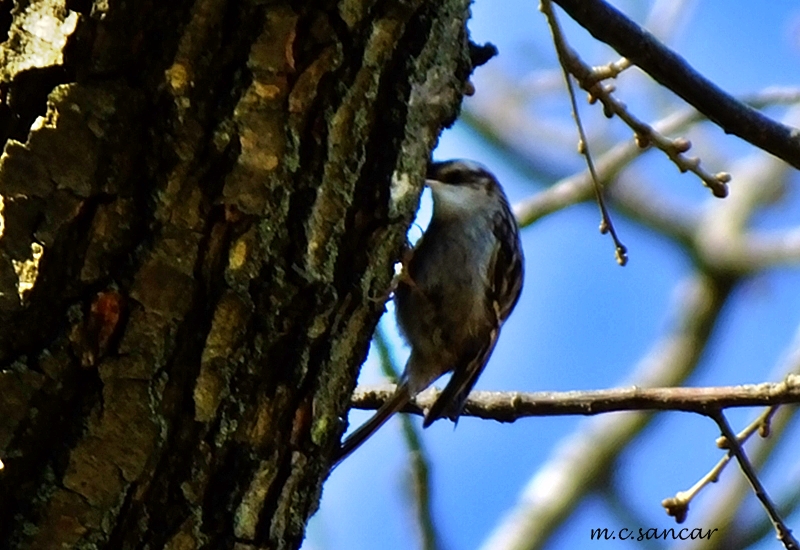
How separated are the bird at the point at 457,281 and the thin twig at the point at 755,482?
50 centimetres

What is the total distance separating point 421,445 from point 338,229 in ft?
3.10

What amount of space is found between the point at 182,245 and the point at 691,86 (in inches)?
36.1

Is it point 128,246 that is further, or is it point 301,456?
point 301,456

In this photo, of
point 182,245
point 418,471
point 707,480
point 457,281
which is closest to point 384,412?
point 418,471

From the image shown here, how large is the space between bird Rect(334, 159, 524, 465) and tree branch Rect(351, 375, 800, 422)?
102mm

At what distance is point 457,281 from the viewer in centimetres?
204

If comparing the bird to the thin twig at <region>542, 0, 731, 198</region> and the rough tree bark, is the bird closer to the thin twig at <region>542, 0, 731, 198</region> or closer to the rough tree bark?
the thin twig at <region>542, 0, 731, 198</region>

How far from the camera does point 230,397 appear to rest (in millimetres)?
1008

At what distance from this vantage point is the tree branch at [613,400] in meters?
1.56

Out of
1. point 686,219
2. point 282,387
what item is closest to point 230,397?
point 282,387

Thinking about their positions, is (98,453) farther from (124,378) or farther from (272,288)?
(272,288)

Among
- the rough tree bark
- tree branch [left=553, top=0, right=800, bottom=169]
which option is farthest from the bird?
the rough tree bark

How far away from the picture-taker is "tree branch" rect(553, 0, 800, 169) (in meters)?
1.55

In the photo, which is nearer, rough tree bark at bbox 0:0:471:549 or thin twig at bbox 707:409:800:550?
rough tree bark at bbox 0:0:471:549
